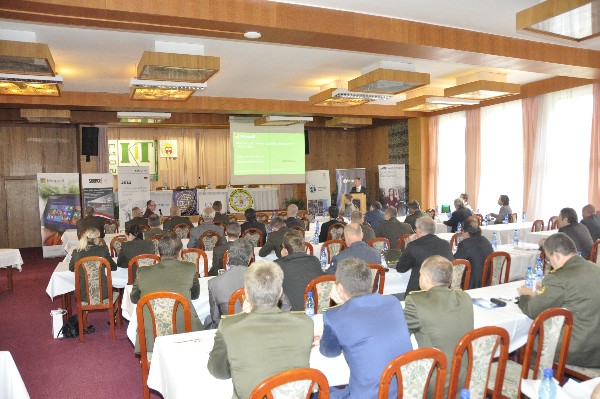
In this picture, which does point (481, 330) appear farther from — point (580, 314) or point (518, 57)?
point (518, 57)

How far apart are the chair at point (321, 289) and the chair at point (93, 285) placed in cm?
245

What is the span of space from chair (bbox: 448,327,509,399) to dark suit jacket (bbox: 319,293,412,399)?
27 cm

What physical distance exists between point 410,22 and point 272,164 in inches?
335

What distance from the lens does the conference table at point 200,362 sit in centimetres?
248

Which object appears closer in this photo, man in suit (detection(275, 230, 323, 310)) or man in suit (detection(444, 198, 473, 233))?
man in suit (detection(275, 230, 323, 310))

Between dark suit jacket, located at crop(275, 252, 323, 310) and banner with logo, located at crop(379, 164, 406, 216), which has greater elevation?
banner with logo, located at crop(379, 164, 406, 216)

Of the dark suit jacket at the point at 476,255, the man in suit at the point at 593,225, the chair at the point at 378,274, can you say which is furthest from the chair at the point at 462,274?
the man in suit at the point at 593,225

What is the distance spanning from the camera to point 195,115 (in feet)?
43.8

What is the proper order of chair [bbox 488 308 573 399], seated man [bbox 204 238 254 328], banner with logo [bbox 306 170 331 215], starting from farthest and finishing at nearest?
banner with logo [bbox 306 170 331 215] < seated man [bbox 204 238 254 328] < chair [bbox 488 308 573 399]

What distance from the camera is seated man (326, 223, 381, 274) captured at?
4498 mm

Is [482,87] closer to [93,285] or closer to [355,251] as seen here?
[355,251]

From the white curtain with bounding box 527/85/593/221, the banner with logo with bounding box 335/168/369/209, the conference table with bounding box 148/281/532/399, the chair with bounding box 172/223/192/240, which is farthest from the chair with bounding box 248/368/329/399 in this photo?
the banner with logo with bounding box 335/168/369/209

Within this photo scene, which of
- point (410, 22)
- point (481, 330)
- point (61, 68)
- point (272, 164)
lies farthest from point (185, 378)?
point (272, 164)

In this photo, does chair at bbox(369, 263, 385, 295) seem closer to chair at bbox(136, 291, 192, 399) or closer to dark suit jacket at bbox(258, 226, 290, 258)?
dark suit jacket at bbox(258, 226, 290, 258)
